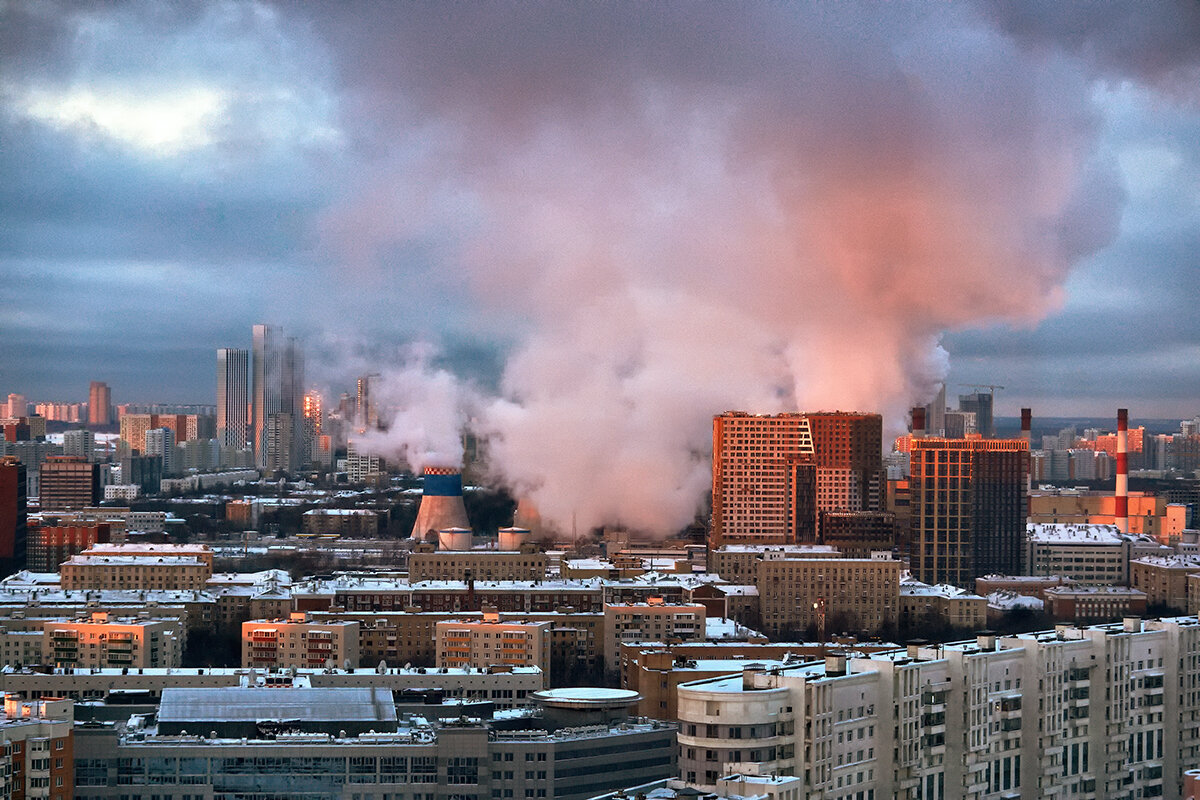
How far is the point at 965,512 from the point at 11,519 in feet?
54.5

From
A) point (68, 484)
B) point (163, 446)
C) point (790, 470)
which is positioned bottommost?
point (68, 484)

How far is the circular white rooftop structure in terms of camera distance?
18.7 meters

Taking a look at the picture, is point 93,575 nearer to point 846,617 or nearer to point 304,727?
point 846,617

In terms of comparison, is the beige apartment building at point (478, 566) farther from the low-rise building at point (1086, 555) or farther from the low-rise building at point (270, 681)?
the low-rise building at point (270, 681)

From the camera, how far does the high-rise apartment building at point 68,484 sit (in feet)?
176

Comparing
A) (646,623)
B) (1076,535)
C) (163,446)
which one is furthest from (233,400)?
(646,623)

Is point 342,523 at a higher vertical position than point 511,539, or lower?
higher

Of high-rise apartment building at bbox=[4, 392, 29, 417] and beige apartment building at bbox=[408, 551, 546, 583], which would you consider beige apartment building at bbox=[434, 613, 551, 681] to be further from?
high-rise apartment building at bbox=[4, 392, 29, 417]

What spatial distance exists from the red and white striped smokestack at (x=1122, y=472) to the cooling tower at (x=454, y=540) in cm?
1317

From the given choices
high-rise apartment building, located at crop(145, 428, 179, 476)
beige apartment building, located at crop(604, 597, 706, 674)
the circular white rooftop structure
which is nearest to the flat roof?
the circular white rooftop structure

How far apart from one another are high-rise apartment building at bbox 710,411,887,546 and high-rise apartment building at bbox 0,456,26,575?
1265 cm

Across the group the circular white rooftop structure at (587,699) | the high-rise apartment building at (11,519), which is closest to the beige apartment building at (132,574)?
the high-rise apartment building at (11,519)

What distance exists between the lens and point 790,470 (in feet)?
144

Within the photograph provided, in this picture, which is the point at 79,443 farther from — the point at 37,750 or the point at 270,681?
the point at 37,750
